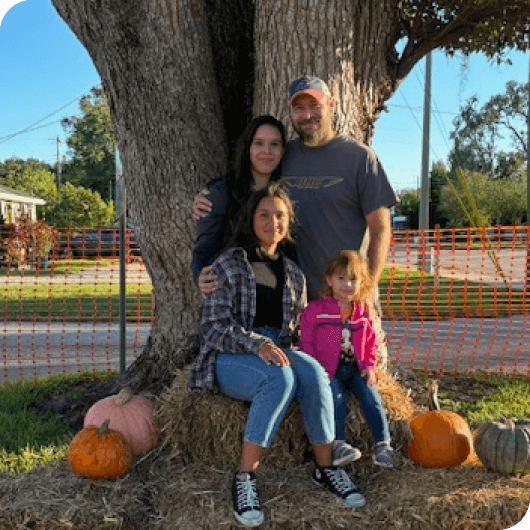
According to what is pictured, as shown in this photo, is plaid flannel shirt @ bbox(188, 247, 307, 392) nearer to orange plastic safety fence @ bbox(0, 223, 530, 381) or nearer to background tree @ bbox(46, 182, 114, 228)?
orange plastic safety fence @ bbox(0, 223, 530, 381)

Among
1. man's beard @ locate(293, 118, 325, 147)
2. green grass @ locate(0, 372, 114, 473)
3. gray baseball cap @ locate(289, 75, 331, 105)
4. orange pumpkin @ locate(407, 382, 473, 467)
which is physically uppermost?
gray baseball cap @ locate(289, 75, 331, 105)

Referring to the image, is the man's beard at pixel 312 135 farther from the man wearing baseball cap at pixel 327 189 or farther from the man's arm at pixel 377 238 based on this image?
the man's arm at pixel 377 238

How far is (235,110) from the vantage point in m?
5.28

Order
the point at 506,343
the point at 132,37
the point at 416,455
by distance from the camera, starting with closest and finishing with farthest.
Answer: the point at 416,455, the point at 132,37, the point at 506,343

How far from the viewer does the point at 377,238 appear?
391 cm

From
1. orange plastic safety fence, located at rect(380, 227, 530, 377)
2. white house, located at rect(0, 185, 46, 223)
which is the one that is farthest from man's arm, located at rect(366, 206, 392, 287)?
white house, located at rect(0, 185, 46, 223)

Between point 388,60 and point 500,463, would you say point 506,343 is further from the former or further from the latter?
point 500,463

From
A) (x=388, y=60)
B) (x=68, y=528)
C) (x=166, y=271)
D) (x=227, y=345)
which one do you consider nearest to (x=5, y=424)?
(x=166, y=271)

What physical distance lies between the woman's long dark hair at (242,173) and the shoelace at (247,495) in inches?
52.4

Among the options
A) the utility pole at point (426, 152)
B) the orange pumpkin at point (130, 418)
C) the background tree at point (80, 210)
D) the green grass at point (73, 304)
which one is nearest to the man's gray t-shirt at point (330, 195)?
the orange pumpkin at point (130, 418)

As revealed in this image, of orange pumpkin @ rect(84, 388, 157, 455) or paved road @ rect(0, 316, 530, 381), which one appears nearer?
orange pumpkin @ rect(84, 388, 157, 455)

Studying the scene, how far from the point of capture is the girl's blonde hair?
3672 millimetres

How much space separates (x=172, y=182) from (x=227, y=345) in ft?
5.68

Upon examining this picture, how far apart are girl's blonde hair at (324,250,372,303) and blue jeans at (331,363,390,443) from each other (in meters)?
0.40
